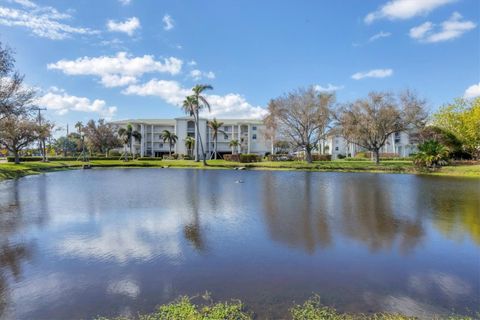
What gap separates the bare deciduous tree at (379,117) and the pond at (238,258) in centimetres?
3464

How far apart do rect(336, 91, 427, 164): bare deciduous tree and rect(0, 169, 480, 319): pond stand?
34.6 metres

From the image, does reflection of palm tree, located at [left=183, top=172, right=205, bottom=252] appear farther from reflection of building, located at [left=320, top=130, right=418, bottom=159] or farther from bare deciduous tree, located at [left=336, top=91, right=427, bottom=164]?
reflection of building, located at [left=320, top=130, right=418, bottom=159]

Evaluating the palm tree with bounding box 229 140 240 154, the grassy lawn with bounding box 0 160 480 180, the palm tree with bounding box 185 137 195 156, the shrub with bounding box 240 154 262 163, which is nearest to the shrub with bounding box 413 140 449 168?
the grassy lawn with bounding box 0 160 480 180

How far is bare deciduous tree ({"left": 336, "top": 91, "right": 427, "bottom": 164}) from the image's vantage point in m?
45.1

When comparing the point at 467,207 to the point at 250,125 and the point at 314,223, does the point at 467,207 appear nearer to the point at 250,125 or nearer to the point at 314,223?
the point at 314,223

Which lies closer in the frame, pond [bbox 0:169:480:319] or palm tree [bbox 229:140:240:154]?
pond [bbox 0:169:480:319]

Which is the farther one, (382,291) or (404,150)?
(404,150)

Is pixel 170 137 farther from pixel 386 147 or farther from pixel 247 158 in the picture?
pixel 386 147

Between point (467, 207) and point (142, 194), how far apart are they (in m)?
18.5

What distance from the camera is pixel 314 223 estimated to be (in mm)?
11391

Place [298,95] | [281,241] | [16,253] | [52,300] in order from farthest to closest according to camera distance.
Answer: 1. [298,95]
2. [281,241]
3. [16,253]
4. [52,300]

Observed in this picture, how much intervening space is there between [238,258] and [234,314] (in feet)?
8.87

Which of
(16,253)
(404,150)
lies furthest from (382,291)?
(404,150)

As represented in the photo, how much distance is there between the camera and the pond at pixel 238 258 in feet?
17.7
